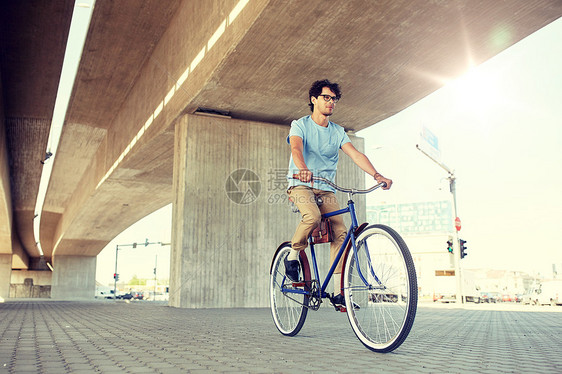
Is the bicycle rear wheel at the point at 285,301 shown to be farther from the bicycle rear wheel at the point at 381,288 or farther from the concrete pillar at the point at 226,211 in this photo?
the concrete pillar at the point at 226,211

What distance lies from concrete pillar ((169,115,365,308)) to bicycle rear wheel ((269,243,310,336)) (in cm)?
728

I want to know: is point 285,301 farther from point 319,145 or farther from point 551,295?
point 551,295

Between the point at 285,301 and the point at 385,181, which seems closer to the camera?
the point at 385,181

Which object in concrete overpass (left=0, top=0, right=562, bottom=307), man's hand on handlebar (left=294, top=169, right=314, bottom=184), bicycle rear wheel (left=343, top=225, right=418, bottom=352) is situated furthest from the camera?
concrete overpass (left=0, top=0, right=562, bottom=307)

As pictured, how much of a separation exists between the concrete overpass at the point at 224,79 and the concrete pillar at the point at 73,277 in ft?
111

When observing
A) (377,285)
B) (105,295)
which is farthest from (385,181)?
(105,295)

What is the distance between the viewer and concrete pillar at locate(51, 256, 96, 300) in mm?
50344

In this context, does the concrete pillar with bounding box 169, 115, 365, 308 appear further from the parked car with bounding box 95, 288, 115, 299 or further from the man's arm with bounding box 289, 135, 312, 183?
the parked car with bounding box 95, 288, 115, 299

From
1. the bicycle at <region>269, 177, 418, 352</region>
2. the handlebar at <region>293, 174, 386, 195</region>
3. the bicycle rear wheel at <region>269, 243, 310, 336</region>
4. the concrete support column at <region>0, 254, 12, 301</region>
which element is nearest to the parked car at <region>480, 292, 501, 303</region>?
the bicycle rear wheel at <region>269, 243, 310, 336</region>

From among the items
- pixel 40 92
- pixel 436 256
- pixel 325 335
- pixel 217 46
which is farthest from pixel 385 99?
pixel 436 256

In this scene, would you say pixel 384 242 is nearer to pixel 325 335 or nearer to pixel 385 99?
pixel 325 335

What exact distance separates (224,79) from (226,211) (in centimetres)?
363

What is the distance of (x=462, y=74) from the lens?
10453 millimetres

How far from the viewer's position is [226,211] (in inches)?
502
